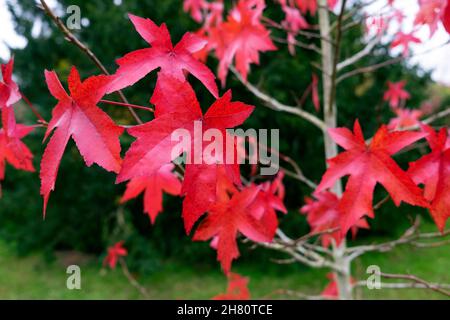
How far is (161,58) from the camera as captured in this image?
0.61m

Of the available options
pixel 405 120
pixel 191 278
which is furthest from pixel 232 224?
pixel 191 278

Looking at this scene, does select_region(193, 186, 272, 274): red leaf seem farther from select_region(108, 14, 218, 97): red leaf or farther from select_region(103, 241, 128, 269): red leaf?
select_region(103, 241, 128, 269): red leaf

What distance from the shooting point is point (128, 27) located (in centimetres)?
377

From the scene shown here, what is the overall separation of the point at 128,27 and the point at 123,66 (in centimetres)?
348

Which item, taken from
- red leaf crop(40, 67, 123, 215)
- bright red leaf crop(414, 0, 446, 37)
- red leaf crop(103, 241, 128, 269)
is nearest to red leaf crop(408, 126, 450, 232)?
bright red leaf crop(414, 0, 446, 37)

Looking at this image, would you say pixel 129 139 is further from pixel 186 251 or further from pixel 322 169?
pixel 322 169

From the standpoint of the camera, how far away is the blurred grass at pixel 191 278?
12.8ft

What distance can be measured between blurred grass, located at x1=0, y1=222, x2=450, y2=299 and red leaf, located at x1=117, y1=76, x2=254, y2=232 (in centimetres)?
346

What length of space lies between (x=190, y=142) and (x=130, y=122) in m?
3.00

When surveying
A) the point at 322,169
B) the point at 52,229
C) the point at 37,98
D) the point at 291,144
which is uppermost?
the point at 37,98

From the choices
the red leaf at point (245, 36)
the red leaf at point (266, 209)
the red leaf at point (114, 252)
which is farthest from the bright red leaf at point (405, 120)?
the red leaf at point (114, 252)
